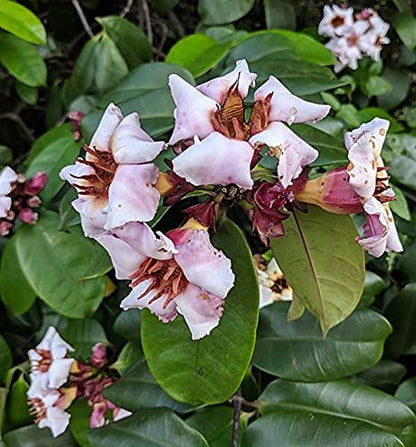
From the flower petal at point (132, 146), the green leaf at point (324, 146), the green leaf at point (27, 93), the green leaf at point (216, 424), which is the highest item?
the flower petal at point (132, 146)

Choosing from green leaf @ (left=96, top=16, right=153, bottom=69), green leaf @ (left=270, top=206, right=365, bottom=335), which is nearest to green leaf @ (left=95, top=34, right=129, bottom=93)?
green leaf @ (left=96, top=16, right=153, bottom=69)

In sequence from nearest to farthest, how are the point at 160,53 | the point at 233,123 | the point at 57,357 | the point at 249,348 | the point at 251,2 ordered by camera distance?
the point at 233,123
the point at 249,348
the point at 57,357
the point at 251,2
the point at 160,53

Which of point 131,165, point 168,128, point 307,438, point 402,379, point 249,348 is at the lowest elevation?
point 402,379

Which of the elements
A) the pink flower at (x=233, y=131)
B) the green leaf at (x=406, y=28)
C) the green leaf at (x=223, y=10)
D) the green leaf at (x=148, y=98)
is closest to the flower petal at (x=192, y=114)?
the pink flower at (x=233, y=131)

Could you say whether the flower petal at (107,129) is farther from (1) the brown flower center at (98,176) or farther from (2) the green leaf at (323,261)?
(2) the green leaf at (323,261)

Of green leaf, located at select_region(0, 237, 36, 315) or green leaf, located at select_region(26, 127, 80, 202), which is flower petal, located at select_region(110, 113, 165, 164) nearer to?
green leaf, located at select_region(26, 127, 80, 202)

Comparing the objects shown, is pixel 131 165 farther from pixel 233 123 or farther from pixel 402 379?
pixel 402 379

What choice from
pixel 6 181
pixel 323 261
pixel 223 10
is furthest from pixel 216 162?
pixel 223 10

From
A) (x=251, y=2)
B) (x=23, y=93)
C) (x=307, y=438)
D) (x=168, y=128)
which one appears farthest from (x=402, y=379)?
(x=23, y=93)
